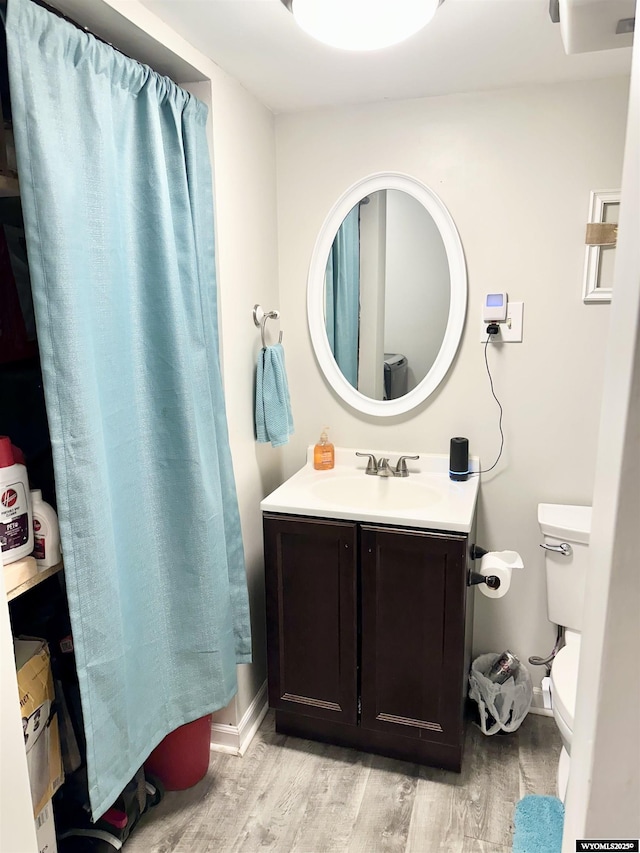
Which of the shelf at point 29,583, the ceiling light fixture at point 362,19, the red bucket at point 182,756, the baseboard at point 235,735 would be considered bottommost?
the baseboard at point 235,735

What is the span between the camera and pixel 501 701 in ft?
6.72

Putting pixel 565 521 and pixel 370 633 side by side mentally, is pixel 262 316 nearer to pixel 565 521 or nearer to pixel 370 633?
pixel 370 633

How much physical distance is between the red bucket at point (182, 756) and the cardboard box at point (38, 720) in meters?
0.43

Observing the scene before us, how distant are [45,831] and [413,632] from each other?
3.54 feet

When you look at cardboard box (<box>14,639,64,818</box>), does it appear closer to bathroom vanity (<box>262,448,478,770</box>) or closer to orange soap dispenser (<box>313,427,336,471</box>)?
bathroom vanity (<box>262,448,478,770</box>)

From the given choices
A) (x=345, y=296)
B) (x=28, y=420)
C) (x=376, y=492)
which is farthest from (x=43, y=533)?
(x=345, y=296)

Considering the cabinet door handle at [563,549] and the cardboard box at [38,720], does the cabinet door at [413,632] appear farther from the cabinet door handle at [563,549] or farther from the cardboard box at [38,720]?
the cardboard box at [38,720]

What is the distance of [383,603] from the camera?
184 centimetres

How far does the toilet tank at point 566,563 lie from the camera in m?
1.91

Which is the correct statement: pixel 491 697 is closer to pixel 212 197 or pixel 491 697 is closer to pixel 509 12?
pixel 212 197

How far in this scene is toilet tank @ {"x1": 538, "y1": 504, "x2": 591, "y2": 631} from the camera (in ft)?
6.28

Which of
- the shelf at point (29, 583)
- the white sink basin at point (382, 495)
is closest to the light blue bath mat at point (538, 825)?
the white sink basin at point (382, 495)

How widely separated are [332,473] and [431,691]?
0.82 meters

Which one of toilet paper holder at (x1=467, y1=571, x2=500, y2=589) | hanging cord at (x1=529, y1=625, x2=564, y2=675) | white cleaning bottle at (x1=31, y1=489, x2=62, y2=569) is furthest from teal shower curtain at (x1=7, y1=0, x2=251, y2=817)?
hanging cord at (x1=529, y1=625, x2=564, y2=675)
